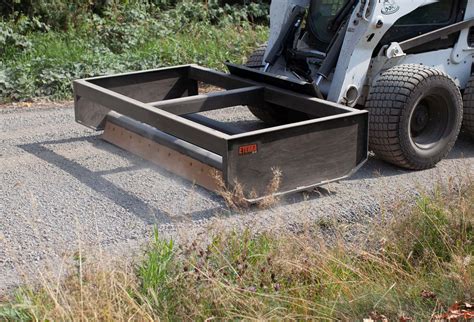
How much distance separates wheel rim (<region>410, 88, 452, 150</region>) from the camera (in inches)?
286

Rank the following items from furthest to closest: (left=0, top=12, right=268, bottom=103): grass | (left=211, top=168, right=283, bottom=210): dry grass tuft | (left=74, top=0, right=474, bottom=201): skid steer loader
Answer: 1. (left=0, top=12, right=268, bottom=103): grass
2. (left=74, top=0, right=474, bottom=201): skid steer loader
3. (left=211, top=168, right=283, bottom=210): dry grass tuft

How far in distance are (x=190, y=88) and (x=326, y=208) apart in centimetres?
257

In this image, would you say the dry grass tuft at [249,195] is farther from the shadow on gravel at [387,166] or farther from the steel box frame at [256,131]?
the shadow on gravel at [387,166]

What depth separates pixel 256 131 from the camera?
5.94 m

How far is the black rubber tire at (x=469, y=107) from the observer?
7680 millimetres

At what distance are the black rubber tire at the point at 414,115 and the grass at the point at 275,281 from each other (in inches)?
65.5

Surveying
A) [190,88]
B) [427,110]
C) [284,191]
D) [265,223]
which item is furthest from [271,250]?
[190,88]

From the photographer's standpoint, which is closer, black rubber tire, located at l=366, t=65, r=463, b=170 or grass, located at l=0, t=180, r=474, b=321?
grass, located at l=0, t=180, r=474, b=321

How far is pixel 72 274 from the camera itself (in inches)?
169

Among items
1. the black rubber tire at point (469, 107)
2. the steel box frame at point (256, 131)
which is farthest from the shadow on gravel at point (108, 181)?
the black rubber tire at point (469, 107)

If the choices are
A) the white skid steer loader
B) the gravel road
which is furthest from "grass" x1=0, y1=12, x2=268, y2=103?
the white skid steer loader

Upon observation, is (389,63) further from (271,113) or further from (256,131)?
(256,131)

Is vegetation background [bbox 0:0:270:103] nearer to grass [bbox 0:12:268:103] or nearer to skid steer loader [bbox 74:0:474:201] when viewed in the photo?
grass [bbox 0:12:268:103]

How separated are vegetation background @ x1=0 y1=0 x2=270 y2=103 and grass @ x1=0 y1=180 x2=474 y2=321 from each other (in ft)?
16.7
